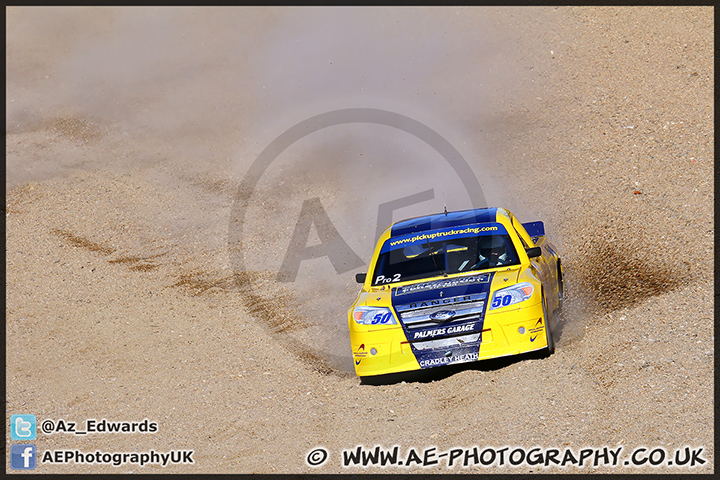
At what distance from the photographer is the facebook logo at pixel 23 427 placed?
6.97m

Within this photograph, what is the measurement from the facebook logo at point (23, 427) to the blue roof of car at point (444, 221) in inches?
161

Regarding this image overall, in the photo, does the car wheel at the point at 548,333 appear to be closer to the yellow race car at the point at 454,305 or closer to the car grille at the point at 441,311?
the yellow race car at the point at 454,305

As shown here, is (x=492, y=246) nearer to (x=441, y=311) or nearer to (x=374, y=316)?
(x=441, y=311)

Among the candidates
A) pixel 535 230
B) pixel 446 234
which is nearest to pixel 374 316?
pixel 446 234

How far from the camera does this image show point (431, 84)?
18594 mm

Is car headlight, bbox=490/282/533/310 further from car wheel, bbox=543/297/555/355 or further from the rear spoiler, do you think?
the rear spoiler

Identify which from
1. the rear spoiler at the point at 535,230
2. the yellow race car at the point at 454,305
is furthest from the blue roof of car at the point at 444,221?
the rear spoiler at the point at 535,230

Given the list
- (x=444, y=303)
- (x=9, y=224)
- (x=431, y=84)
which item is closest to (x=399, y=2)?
(x=431, y=84)

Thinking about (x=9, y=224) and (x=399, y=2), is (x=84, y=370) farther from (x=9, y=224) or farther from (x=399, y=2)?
(x=399, y=2)

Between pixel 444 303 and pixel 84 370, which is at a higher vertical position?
pixel 444 303

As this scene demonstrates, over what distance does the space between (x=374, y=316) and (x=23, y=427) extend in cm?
347

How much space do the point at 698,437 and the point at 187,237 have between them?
10529mm

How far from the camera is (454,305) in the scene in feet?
22.7

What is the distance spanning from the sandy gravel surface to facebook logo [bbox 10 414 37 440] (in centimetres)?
15
